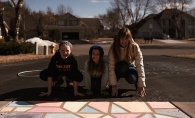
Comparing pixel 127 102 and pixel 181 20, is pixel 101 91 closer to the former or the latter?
pixel 127 102

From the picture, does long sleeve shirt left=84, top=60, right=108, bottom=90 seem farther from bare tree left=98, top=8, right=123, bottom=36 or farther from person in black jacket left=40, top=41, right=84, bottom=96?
bare tree left=98, top=8, right=123, bottom=36

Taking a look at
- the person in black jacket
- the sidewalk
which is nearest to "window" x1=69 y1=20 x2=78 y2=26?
the person in black jacket

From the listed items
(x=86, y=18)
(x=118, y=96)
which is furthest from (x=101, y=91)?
(x=86, y=18)

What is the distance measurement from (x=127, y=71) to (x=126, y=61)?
183 mm

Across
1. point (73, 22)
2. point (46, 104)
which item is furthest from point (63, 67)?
point (73, 22)

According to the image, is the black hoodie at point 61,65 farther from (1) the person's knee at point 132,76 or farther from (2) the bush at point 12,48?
(2) the bush at point 12,48

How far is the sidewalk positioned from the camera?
3.33m

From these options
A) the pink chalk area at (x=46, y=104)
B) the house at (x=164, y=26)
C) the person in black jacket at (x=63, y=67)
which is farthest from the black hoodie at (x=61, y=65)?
the house at (x=164, y=26)

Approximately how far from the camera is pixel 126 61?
4.41m

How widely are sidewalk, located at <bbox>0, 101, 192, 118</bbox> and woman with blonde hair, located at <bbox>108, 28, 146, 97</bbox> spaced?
51 centimetres

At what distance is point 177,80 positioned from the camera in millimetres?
5930

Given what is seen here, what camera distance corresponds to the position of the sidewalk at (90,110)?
3326mm

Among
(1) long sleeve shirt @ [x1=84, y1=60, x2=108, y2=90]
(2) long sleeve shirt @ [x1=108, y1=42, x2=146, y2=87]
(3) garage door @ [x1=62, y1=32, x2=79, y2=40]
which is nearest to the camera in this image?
(2) long sleeve shirt @ [x1=108, y1=42, x2=146, y2=87]

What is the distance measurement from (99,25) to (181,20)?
71.8 feet
